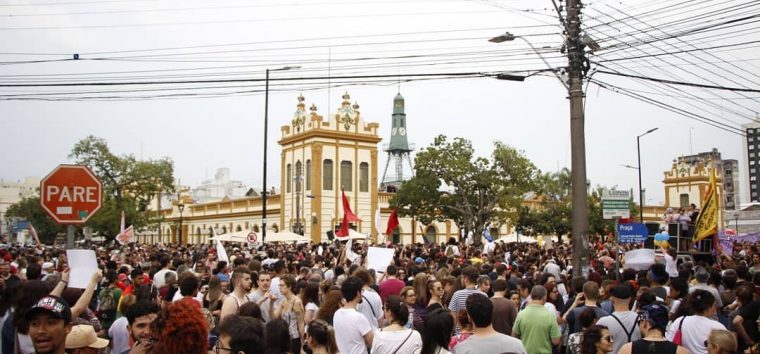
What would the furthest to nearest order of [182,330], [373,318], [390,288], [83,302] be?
[390,288], [373,318], [83,302], [182,330]

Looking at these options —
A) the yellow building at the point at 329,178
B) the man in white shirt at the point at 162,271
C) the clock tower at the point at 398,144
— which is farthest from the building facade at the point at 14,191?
the man in white shirt at the point at 162,271

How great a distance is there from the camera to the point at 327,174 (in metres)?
56.3

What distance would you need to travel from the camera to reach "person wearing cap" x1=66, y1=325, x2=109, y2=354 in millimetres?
4707

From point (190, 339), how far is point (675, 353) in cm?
374

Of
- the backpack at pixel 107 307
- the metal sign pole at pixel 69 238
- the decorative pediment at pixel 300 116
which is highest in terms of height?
the decorative pediment at pixel 300 116

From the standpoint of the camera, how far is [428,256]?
2045 centimetres

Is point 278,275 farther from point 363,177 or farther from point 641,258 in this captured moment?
point 363,177

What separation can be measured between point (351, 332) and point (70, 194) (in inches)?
135

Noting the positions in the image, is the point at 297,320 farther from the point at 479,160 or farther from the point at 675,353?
the point at 479,160

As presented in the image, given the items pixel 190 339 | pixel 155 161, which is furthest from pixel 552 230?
pixel 190 339

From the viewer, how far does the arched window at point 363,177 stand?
2296 inches

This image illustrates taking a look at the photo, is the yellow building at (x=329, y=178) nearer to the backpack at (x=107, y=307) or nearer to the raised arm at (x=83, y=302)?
the backpack at (x=107, y=307)

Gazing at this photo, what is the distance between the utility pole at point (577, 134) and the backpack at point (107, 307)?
9356 mm

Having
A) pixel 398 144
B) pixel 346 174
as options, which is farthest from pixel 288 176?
pixel 398 144
